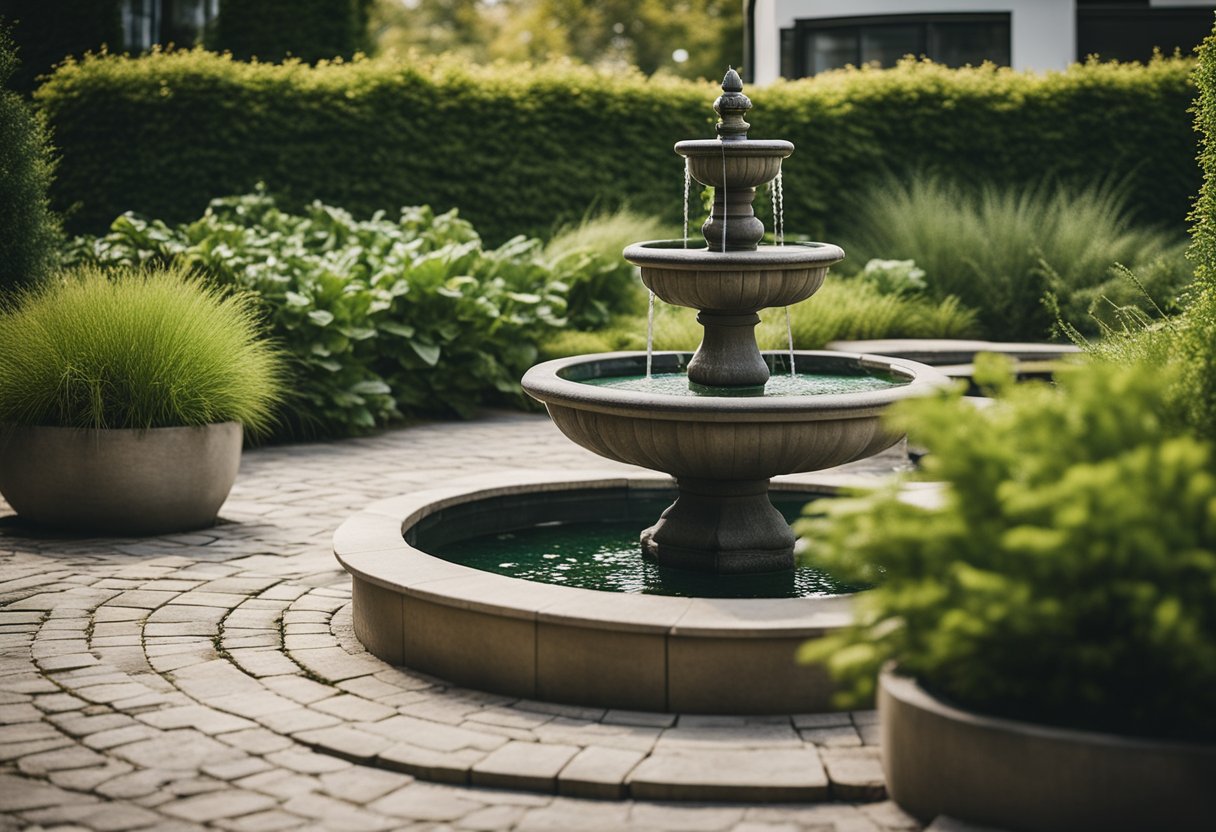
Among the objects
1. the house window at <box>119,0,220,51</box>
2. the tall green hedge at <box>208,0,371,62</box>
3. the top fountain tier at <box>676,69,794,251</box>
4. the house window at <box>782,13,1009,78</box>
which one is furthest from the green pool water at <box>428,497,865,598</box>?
the tall green hedge at <box>208,0,371,62</box>

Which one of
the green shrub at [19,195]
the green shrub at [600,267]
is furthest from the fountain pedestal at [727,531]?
the green shrub at [600,267]

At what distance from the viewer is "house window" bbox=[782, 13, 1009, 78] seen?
2184 centimetres

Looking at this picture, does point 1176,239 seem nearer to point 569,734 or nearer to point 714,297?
point 714,297

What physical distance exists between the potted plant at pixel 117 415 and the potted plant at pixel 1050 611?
450 centimetres

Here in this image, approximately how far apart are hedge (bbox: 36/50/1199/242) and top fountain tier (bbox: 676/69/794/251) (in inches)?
364

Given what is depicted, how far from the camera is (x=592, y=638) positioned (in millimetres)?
4543

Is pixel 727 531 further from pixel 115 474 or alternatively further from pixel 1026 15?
pixel 1026 15

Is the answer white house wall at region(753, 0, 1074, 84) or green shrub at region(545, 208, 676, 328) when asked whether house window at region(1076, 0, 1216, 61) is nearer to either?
white house wall at region(753, 0, 1074, 84)

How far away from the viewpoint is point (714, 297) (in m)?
5.84

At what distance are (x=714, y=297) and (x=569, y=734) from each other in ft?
7.35

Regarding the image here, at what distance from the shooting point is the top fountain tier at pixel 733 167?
590 cm

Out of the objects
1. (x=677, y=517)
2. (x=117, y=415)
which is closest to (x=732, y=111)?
(x=677, y=517)

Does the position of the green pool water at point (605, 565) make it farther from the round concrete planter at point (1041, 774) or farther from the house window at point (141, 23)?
the house window at point (141, 23)

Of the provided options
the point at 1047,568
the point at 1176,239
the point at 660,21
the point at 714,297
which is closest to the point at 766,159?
the point at 714,297
